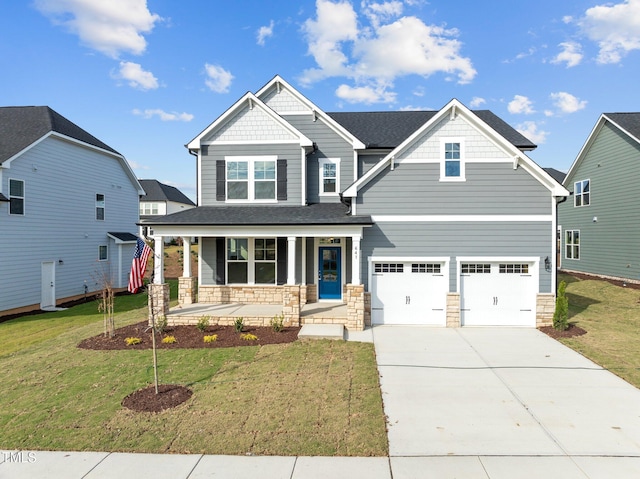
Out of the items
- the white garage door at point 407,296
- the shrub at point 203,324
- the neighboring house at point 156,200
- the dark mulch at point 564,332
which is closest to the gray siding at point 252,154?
the white garage door at point 407,296

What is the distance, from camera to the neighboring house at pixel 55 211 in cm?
1565

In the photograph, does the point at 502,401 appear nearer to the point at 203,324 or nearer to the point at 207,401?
the point at 207,401

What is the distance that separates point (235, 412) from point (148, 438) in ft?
4.43

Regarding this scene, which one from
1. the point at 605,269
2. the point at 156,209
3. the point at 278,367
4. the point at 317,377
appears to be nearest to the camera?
the point at 317,377

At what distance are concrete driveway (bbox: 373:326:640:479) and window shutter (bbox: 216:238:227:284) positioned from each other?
7231 mm

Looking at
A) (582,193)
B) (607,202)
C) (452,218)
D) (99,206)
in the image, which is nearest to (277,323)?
(452,218)

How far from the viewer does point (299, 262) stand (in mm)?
14359

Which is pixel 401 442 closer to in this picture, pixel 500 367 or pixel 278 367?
pixel 278 367

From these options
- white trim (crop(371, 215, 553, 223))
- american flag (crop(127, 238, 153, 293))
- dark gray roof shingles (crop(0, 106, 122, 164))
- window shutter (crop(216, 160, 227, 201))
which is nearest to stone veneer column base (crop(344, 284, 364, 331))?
white trim (crop(371, 215, 553, 223))

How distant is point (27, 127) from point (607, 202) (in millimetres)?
30783

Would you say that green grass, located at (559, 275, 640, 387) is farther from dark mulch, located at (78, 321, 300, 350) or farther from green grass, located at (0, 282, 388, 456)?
dark mulch, located at (78, 321, 300, 350)

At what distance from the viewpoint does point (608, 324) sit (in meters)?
12.1

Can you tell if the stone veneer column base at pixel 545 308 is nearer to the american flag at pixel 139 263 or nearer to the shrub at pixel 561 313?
the shrub at pixel 561 313

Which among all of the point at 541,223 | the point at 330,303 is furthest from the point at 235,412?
the point at 541,223
